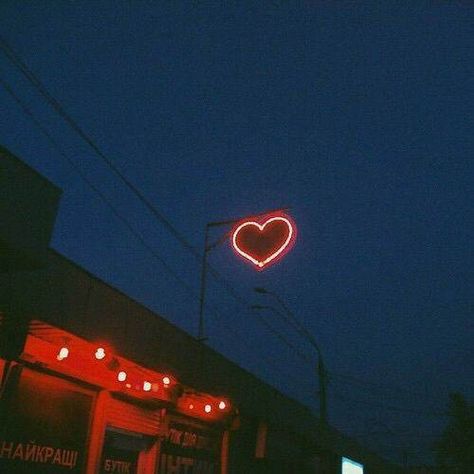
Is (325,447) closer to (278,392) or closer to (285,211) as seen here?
(278,392)

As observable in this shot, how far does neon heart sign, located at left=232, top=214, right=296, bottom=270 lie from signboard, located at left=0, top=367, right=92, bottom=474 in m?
4.25

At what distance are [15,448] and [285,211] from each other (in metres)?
6.70

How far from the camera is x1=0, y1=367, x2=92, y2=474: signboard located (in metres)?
7.85

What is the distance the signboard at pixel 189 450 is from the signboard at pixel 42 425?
104 inches

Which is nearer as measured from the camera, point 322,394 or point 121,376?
point 121,376

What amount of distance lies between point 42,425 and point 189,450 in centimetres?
454

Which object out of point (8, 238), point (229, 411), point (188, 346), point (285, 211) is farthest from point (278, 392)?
point (8, 238)

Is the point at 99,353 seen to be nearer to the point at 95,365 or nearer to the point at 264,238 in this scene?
the point at 95,365

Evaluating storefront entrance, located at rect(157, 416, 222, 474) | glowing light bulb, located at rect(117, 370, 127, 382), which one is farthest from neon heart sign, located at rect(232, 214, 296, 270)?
storefront entrance, located at rect(157, 416, 222, 474)

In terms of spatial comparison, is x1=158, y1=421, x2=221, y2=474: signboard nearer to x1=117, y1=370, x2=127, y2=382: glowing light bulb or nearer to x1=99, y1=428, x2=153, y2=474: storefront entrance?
x1=99, y1=428, x2=153, y2=474: storefront entrance

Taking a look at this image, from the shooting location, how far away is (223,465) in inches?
517

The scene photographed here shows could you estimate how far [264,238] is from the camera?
11742 millimetres

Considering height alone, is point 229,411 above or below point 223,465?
above

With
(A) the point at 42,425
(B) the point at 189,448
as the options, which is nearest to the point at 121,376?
(A) the point at 42,425
